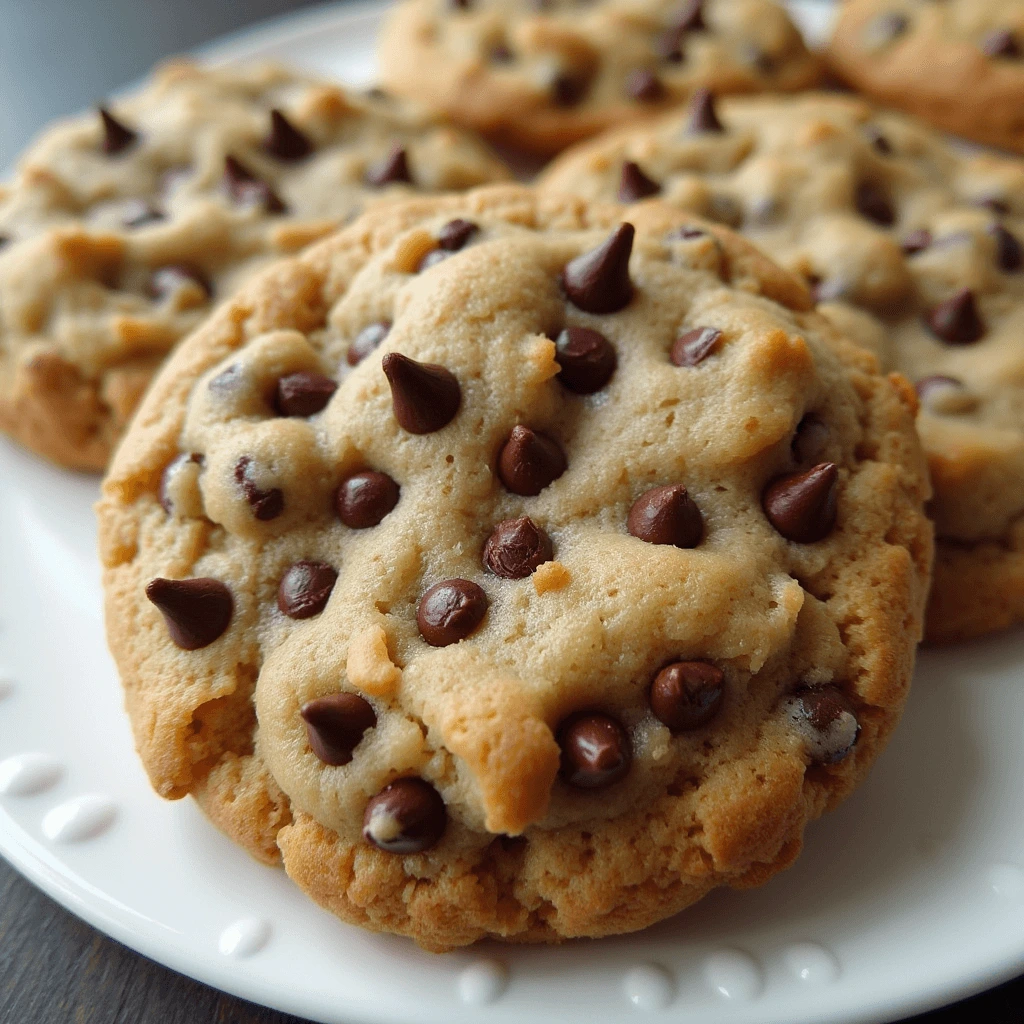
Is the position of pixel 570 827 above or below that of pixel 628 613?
below

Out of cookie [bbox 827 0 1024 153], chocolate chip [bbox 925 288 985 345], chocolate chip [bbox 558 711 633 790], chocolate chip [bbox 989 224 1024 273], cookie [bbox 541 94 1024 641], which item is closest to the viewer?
chocolate chip [bbox 558 711 633 790]

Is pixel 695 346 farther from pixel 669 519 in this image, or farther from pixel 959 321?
pixel 959 321

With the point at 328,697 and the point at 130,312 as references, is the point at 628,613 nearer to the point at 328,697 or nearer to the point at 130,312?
the point at 328,697

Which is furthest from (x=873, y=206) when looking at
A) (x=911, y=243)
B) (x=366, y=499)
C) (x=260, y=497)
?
(x=260, y=497)

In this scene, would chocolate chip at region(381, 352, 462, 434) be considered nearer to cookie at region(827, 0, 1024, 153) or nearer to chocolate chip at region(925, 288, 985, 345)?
chocolate chip at region(925, 288, 985, 345)

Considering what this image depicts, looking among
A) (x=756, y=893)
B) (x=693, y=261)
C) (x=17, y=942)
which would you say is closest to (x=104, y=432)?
(x=17, y=942)

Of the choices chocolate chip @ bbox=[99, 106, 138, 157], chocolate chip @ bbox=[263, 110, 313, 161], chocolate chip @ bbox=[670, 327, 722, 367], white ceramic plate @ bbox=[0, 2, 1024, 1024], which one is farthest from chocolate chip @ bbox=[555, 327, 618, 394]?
chocolate chip @ bbox=[99, 106, 138, 157]
